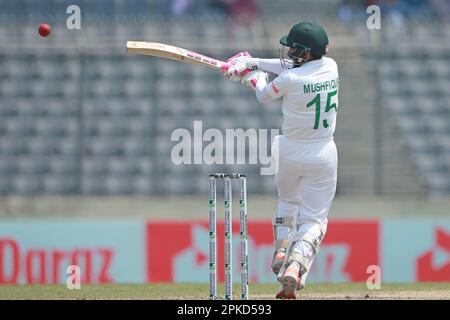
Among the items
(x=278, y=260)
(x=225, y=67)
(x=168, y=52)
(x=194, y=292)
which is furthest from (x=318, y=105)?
(x=194, y=292)

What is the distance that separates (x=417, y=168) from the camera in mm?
14758

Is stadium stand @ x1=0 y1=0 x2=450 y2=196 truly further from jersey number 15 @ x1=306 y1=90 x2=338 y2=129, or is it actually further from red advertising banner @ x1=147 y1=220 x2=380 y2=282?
jersey number 15 @ x1=306 y1=90 x2=338 y2=129

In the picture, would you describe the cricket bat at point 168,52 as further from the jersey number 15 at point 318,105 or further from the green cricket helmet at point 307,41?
the jersey number 15 at point 318,105

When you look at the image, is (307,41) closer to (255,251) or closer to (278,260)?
(278,260)

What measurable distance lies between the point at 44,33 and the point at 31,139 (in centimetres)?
500

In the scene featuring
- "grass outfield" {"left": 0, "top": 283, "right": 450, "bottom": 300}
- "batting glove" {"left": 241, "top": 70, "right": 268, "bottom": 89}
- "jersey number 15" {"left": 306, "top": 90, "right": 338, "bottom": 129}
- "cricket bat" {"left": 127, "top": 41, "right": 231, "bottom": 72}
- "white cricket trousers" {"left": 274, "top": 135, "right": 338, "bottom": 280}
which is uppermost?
"cricket bat" {"left": 127, "top": 41, "right": 231, "bottom": 72}

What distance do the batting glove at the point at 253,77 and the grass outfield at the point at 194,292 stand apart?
1.61 meters

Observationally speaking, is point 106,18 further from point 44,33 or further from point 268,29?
point 44,33

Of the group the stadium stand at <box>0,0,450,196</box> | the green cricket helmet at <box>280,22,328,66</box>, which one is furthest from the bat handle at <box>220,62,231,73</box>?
the stadium stand at <box>0,0,450,196</box>

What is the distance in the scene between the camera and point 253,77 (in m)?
9.09

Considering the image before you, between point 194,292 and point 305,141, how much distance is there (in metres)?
1.94

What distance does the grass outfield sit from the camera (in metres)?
9.38

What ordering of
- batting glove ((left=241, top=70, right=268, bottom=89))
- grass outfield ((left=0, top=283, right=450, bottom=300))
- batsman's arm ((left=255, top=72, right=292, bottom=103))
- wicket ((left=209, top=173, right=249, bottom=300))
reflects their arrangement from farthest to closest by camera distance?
grass outfield ((left=0, top=283, right=450, bottom=300)) → batting glove ((left=241, top=70, right=268, bottom=89)) → batsman's arm ((left=255, top=72, right=292, bottom=103)) → wicket ((left=209, top=173, right=249, bottom=300))
